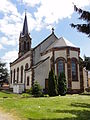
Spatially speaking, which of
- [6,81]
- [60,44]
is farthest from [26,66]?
[6,81]

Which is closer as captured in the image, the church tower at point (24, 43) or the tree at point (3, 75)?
the church tower at point (24, 43)

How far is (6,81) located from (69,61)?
34.7 metres

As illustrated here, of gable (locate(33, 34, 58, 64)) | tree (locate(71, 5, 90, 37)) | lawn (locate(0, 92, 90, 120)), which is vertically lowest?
lawn (locate(0, 92, 90, 120))

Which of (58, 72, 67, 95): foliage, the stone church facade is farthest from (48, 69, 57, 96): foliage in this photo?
the stone church facade

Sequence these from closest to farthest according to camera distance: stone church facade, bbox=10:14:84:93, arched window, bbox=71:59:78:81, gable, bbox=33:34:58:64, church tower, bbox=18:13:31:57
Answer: stone church facade, bbox=10:14:84:93 → arched window, bbox=71:59:78:81 → gable, bbox=33:34:58:64 → church tower, bbox=18:13:31:57

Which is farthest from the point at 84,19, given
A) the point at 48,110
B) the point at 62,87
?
the point at 62,87

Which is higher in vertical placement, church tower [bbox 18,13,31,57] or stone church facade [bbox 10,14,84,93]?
church tower [bbox 18,13,31,57]

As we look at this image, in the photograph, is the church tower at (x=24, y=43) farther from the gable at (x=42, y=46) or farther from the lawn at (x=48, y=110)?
the lawn at (x=48, y=110)

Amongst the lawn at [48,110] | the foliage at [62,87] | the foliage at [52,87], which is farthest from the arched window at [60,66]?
the lawn at [48,110]

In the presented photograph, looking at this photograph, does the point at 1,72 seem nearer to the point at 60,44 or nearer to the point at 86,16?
the point at 60,44

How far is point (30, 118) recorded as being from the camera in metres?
10.6

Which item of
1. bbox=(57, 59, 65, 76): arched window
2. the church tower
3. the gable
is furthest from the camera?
the church tower

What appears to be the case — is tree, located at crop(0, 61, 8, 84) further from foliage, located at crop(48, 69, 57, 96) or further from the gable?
foliage, located at crop(48, 69, 57, 96)

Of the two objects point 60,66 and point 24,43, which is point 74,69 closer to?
point 60,66
